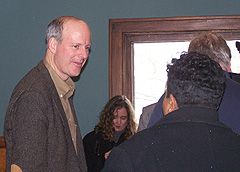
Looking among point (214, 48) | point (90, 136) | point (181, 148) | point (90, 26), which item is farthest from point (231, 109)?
point (90, 26)

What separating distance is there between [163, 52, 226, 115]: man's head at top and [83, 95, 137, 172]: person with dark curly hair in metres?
2.12

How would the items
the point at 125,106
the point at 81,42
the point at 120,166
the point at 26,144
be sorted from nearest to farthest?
the point at 120,166 < the point at 26,144 < the point at 81,42 < the point at 125,106

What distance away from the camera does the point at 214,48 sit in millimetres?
1641

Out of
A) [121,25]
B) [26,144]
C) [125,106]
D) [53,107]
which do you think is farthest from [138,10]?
[26,144]

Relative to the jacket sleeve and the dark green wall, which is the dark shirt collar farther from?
the dark green wall

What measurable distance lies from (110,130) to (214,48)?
1.79m

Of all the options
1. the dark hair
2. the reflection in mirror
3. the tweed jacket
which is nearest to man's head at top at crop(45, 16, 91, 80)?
the tweed jacket

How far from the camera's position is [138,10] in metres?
3.38

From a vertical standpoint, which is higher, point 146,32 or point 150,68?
point 146,32

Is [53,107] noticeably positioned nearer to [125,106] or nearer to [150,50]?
[125,106]

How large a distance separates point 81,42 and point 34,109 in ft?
1.71

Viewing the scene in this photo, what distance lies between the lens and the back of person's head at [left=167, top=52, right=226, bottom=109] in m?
1.04

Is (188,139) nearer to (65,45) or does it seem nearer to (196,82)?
(196,82)

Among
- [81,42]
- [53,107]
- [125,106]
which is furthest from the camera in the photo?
[125,106]
